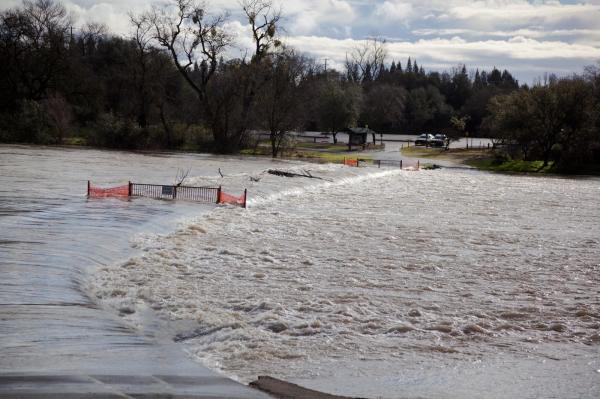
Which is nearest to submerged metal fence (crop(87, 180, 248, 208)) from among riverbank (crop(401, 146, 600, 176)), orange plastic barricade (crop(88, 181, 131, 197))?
orange plastic barricade (crop(88, 181, 131, 197))

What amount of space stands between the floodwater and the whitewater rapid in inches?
1.7

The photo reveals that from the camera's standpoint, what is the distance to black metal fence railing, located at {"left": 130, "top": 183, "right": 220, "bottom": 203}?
22.7 metres

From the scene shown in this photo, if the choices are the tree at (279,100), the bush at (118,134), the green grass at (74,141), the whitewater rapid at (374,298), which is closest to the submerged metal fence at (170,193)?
the whitewater rapid at (374,298)

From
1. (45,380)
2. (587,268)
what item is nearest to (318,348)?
(45,380)

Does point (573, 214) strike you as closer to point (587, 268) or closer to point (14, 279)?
point (587, 268)

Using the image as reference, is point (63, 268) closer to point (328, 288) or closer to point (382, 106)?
point (328, 288)

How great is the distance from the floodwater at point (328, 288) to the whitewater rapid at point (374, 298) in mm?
43

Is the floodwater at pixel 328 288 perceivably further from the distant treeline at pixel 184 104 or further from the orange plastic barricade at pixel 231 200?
the distant treeline at pixel 184 104

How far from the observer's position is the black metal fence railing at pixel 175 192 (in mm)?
22719

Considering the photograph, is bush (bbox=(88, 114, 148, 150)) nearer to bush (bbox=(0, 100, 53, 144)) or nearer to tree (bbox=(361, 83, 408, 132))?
bush (bbox=(0, 100, 53, 144))

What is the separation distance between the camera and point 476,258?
1549 cm

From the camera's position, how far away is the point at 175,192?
22.8 meters

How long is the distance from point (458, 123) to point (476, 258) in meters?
66.9

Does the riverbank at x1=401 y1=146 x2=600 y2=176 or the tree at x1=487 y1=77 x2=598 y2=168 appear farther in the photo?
the riverbank at x1=401 y1=146 x2=600 y2=176
